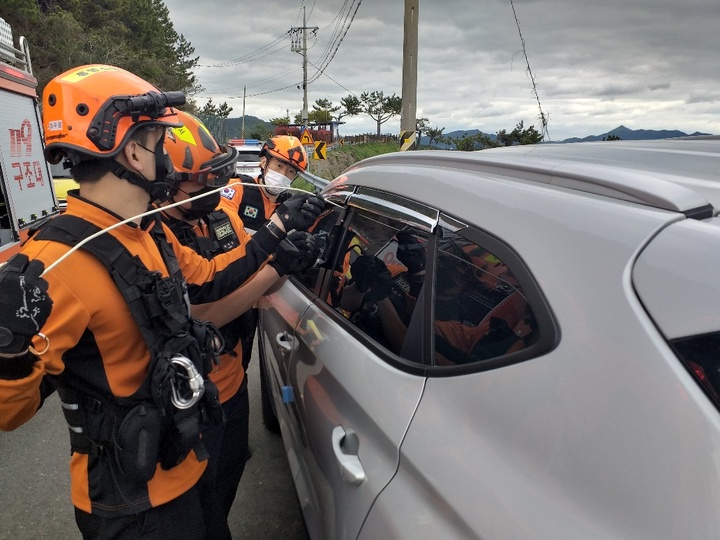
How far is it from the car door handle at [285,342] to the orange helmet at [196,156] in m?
0.73

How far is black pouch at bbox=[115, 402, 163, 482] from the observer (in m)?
1.40

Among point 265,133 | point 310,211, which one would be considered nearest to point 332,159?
point 265,133

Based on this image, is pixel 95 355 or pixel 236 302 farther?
pixel 236 302

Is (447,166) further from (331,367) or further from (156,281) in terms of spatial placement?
(156,281)

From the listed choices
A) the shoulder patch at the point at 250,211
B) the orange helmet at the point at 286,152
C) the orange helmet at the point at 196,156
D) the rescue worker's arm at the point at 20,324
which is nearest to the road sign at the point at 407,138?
the orange helmet at the point at 286,152

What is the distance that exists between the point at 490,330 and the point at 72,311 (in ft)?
3.43

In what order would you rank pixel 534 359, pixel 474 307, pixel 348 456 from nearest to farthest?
pixel 534 359
pixel 474 307
pixel 348 456

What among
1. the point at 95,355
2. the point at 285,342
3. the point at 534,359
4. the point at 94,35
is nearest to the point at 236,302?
the point at 285,342

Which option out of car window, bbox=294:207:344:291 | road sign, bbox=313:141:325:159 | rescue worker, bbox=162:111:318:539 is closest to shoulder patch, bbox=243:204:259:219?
rescue worker, bbox=162:111:318:539

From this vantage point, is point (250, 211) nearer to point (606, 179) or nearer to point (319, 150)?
point (606, 179)

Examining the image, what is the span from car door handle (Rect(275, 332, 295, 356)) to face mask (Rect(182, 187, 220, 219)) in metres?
0.64

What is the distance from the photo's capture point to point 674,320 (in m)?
0.80

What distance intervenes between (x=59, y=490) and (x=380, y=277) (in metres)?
2.37

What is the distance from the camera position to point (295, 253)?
6.49 feet
